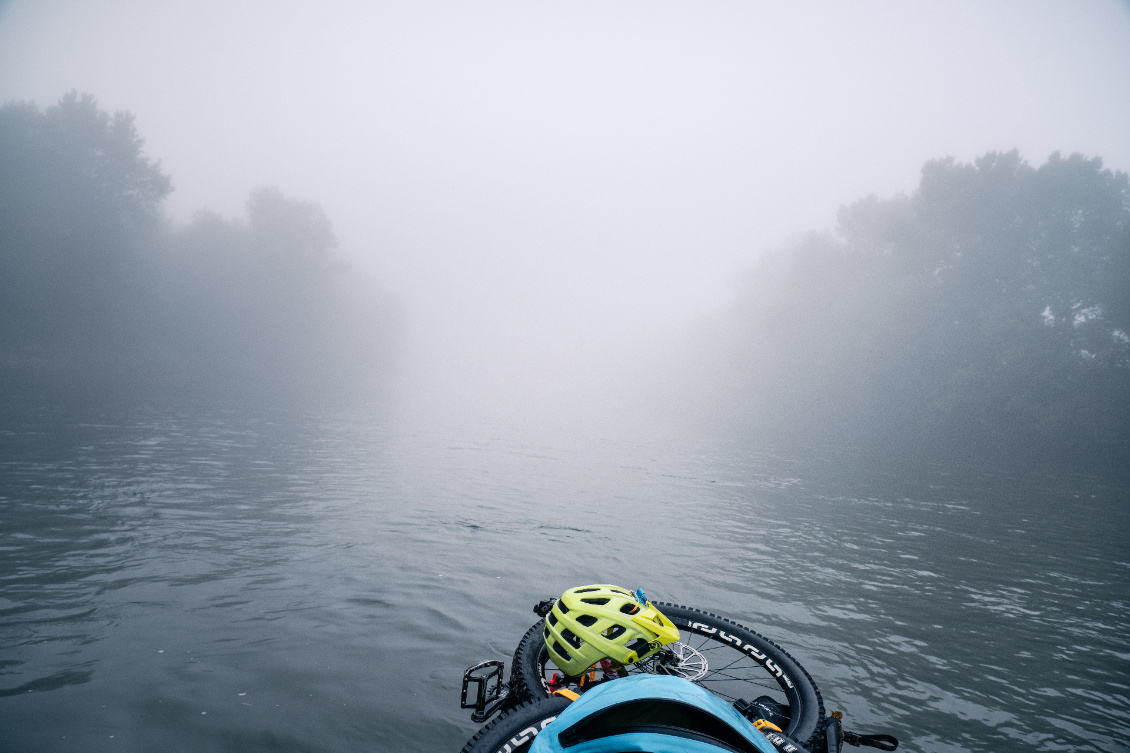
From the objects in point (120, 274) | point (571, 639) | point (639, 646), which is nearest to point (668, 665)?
point (639, 646)

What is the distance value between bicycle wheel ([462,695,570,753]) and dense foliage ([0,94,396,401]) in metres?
36.6

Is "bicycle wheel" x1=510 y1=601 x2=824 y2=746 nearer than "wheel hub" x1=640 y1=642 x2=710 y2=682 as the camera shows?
Yes

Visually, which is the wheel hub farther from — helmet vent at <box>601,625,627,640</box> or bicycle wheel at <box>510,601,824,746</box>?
helmet vent at <box>601,625,627,640</box>

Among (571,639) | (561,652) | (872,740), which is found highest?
(571,639)

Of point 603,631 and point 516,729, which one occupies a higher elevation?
point 603,631

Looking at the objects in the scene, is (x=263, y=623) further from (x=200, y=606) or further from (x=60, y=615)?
(x=60, y=615)

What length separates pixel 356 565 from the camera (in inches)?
342

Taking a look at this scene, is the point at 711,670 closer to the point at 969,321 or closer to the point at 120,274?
the point at 969,321

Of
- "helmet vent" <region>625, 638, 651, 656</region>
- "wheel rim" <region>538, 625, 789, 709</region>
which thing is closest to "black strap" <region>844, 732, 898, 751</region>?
"wheel rim" <region>538, 625, 789, 709</region>

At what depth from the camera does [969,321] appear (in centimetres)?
4809

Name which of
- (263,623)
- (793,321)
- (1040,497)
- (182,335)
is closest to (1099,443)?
(1040,497)

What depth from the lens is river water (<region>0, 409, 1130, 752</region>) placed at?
4891 mm

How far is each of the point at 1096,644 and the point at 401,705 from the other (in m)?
10.1

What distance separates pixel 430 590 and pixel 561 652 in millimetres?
4521
